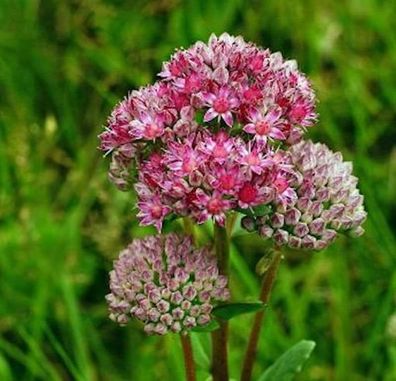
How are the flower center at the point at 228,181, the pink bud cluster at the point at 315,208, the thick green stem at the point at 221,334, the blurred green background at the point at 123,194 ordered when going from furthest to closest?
1. the blurred green background at the point at 123,194
2. the thick green stem at the point at 221,334
3. the pink bud cluster at the point at 315,208
4. the flower center at the point at 228,181

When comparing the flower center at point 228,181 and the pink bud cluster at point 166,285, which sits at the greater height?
the flower center at point 228,181

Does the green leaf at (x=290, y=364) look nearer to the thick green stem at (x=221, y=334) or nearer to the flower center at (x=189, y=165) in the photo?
the thick green stem at (x=221, y=334)

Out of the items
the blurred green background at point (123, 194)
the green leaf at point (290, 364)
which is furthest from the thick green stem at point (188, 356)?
the blurred green background at point (123, 194)

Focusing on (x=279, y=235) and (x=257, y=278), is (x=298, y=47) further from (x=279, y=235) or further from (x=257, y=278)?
(x=279, y=235)

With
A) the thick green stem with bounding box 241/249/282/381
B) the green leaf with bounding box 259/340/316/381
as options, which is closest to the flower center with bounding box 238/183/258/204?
the thick green stem with bounding box 241/249/282/381

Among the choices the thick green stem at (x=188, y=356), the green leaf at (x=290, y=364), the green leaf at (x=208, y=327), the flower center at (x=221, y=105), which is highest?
the flower center at (x=221, y=105)

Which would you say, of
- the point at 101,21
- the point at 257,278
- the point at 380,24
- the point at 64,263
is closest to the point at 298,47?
the point at 380,24

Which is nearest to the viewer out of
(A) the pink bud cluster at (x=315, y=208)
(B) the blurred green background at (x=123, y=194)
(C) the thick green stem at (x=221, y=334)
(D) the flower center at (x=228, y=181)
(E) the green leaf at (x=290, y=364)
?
(D) the flower center at (x=228, y=181)
